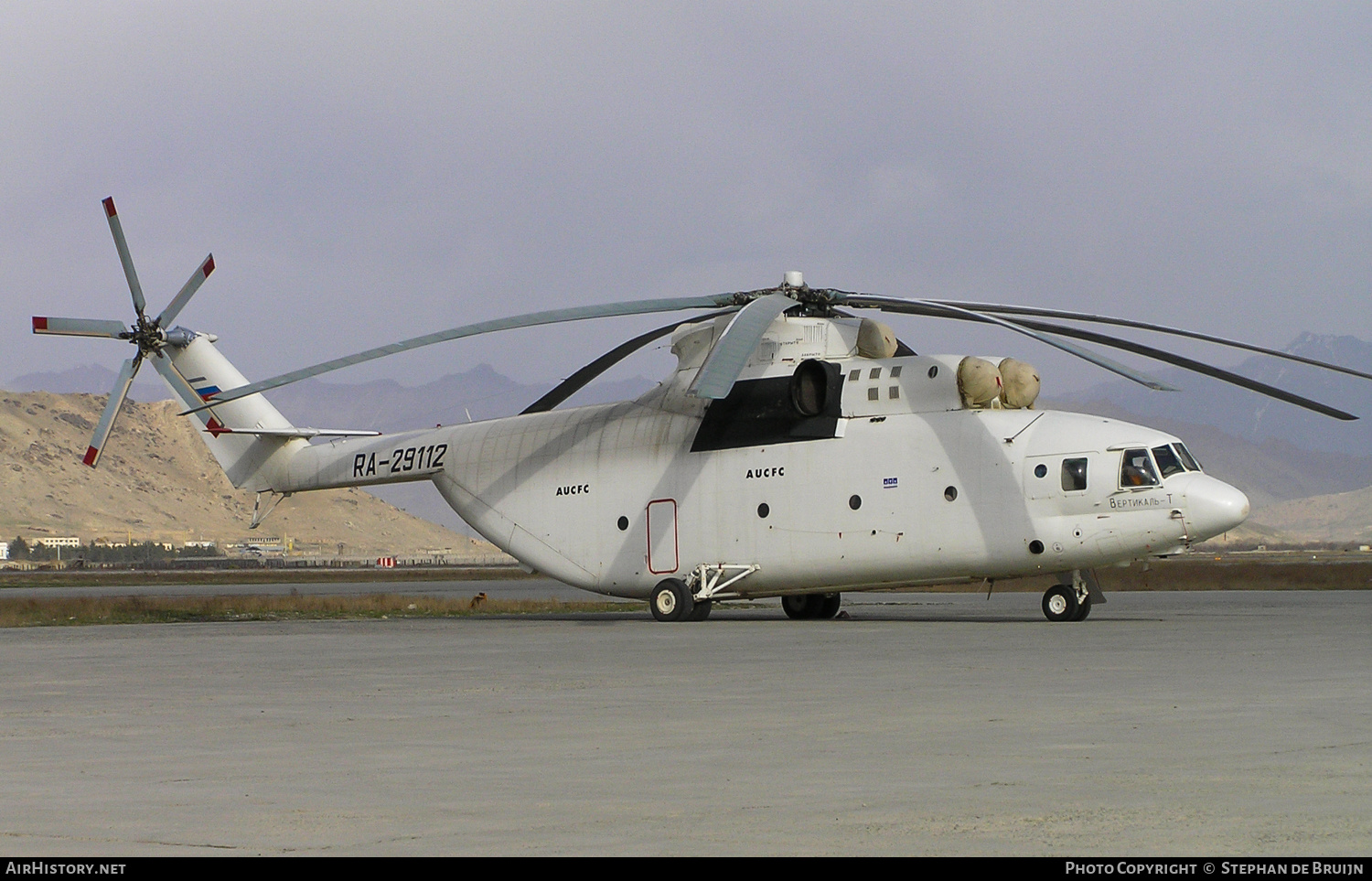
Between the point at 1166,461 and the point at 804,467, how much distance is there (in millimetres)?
6191

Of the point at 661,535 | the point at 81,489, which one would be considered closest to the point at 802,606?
the point at 661,535

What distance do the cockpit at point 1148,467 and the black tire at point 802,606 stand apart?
24.6 feet

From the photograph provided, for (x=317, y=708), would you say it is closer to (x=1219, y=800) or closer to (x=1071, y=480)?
(x=1219, y=800)

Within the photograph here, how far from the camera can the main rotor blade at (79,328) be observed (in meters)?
30.7

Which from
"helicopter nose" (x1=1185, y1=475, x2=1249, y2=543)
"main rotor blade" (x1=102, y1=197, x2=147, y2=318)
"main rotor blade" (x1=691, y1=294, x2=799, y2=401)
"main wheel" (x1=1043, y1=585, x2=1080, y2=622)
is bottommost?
"main wheel" (x1=1043, y1=585, x2=1080, y2=622)

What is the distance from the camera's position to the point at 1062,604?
25.1 meters

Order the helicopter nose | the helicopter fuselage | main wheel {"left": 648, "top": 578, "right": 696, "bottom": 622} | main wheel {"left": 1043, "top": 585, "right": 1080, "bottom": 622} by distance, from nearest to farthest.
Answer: the helicopter nose < the helicopter fuselage < main wheel {"left": 1043, "top": 585, "right": 1080, "bottom": 622} < main wheel {"left": 648, "top": 578, "right": 696, "bottom": 622}

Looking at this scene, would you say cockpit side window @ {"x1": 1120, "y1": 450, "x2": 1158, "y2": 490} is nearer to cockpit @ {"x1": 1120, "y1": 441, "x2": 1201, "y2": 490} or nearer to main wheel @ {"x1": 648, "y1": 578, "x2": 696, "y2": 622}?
cockpit @ {"x1": 1120, "y1": 441, "x2": 1201, "y2": 490}

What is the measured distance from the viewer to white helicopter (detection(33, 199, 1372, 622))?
79.7 feet

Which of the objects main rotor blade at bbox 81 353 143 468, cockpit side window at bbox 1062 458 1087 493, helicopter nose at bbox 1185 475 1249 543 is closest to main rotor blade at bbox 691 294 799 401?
cockpit side window at bbox 1062 458 1087 493

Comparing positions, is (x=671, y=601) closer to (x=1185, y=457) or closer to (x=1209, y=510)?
(x=1185, y=457)

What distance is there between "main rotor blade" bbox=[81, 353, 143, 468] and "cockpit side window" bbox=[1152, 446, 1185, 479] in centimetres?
1965

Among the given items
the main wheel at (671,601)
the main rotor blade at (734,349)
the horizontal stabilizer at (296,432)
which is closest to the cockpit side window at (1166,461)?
the main rotor blade at (734,349)
